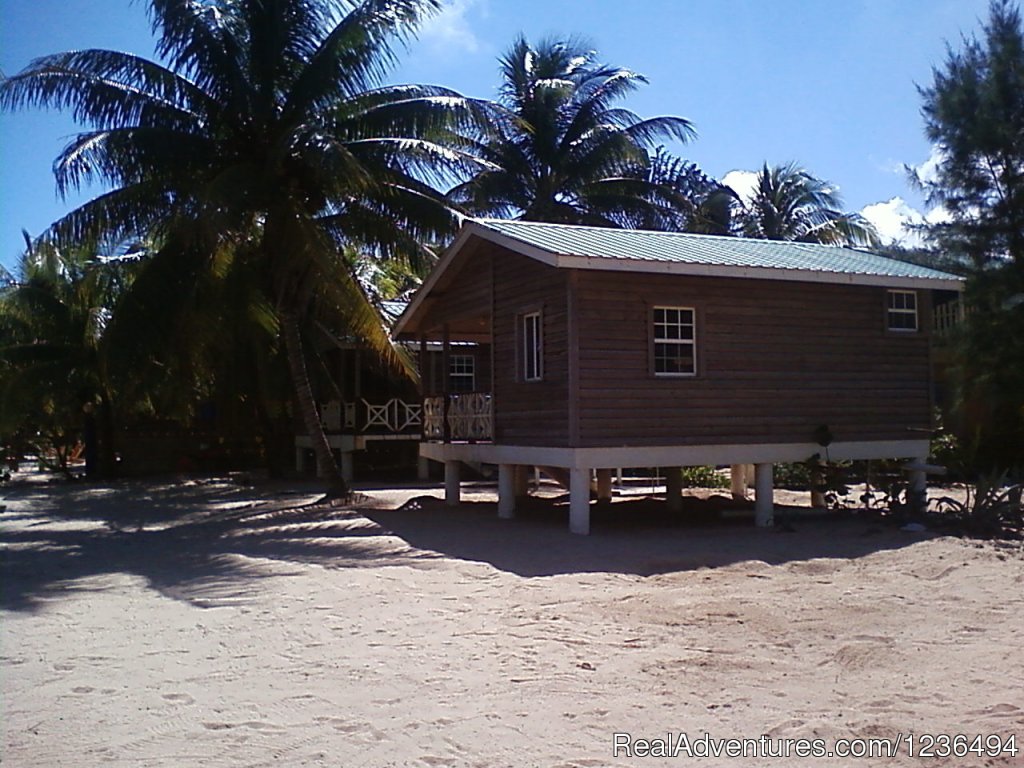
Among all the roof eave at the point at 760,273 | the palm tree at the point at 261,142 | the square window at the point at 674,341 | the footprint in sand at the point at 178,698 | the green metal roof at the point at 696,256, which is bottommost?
the footprint in sand at the point at 178,698

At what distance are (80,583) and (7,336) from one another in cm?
1868

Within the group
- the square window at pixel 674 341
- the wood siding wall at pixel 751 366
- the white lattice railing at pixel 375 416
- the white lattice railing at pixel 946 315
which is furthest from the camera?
the white lattice railing at pixel 375 416

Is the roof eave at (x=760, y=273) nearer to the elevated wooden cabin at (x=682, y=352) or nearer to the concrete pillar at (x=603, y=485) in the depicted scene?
the elevated wooden cabin at (x=682, y=352)

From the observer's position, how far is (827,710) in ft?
20.9

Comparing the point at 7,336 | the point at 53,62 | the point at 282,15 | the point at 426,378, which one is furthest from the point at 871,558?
the point at 7,336

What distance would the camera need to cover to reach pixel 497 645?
8.24m

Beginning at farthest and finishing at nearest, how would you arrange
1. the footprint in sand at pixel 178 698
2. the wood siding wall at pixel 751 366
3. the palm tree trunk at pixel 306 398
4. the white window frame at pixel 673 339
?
1. the palm tree trunk at pixel 306 398
2. the white window frame at pixel 673 339
3. the wood siding wall at pixel 751 366
4. the footprint in sand at pixel 178 698

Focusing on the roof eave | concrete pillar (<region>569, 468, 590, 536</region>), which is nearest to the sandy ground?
concrete pillar (<region>569, 468, 590, 536</region>)

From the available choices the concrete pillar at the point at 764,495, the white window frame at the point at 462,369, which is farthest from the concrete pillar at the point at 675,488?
the white window frame at the point at 462,369

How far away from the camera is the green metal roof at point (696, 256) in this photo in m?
14.3

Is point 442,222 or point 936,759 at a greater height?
point 442,222

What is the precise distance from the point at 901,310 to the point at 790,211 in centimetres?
2088

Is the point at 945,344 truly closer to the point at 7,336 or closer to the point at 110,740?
the point at 110,740

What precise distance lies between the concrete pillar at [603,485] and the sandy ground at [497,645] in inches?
201
